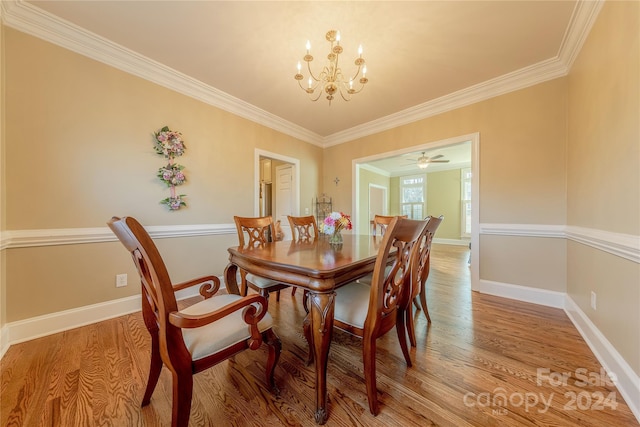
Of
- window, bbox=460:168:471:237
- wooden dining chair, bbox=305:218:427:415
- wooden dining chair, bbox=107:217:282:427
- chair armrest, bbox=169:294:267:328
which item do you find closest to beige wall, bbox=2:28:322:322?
wooden dining chair, bbox=107:217:282:427

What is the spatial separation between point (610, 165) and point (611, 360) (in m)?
1.23

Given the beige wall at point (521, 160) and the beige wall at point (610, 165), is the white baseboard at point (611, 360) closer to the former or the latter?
the beige wall at point (610, 165)

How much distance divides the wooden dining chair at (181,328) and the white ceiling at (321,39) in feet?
6.48

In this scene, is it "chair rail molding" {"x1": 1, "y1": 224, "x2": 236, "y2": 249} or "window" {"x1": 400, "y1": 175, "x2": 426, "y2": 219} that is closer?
"chair rail molding" {"x1": 1, "y1": 224, "x2": 236, "y2": 249}

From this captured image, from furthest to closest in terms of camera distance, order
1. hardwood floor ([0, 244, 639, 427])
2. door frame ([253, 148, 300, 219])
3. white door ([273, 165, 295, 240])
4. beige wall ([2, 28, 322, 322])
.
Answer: white door ([273, 165, 295, 240])
door frame ([253, 148, 300, 219])
beige wall ([2, 28, 322, 322])
hardwood floor ([0, 244, 639, 427])

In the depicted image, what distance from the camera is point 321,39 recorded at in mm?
2014

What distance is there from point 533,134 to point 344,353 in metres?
3.10

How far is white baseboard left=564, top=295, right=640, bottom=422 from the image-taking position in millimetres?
1107

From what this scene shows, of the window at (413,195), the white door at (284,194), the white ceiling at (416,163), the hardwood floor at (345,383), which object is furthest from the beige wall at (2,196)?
the window at (413,195)

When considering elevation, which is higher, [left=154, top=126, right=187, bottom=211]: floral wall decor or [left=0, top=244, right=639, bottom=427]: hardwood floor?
[left=154, top=126, right=187, bottom=211]: floral wall decor

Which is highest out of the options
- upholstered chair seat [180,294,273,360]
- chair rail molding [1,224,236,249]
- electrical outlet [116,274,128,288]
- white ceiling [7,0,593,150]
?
white ceiling [7,0,593,150]

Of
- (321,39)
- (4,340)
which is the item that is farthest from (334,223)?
(4,340)

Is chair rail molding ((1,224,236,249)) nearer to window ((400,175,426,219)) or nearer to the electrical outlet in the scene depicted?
the electrical outlet

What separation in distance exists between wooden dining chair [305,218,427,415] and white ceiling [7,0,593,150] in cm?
184
